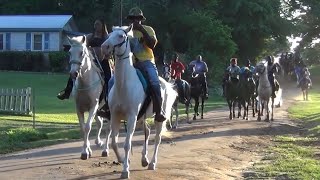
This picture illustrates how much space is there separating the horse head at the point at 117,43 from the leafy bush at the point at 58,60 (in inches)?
1957

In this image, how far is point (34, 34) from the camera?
6538 cm

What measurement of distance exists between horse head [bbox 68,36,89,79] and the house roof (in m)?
50.6

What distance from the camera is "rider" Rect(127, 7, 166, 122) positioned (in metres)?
13.0

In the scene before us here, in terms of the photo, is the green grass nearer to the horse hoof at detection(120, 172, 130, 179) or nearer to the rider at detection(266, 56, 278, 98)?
the horse hoof at detection(120, 172, 130, 179)

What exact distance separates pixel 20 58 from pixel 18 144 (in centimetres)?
4605

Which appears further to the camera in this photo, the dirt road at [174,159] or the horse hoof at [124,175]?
the dirt road at [174,159]

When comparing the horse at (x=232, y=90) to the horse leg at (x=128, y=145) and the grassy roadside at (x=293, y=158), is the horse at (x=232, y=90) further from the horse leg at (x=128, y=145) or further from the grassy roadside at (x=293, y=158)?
the horse leg at (x=128, y=145)

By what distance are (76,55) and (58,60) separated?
48.6 m

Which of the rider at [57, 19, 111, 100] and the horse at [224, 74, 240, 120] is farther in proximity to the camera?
the horse at [224, 74, 240, 120]

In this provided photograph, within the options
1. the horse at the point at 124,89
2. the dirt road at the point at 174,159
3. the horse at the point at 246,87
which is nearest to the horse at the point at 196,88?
the horse at the point at 246,87

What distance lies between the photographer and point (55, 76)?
5753 cm

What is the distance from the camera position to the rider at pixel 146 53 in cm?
1302

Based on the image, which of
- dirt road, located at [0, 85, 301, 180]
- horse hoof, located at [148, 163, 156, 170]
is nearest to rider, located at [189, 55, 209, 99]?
dirt road, located at [0, 85, 301, 180]

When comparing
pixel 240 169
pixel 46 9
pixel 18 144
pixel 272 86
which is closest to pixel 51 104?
pixel 272 86
